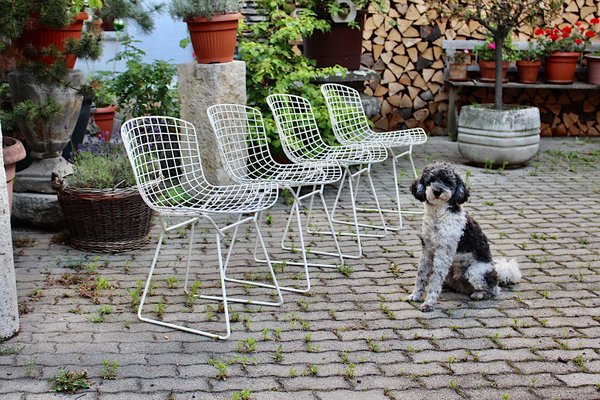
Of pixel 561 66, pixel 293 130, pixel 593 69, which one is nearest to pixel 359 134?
pixel 293 130

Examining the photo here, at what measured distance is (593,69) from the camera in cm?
809

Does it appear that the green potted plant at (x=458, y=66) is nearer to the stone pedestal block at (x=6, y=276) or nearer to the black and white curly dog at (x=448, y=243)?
the black and white curly dog at (x=448, y=243)

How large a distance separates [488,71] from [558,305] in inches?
185

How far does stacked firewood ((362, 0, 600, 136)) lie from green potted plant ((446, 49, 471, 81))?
0.86 feet

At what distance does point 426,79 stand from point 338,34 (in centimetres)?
204

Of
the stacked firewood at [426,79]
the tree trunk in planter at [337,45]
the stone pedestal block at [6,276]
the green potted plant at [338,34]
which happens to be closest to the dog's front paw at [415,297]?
the stone pedestal block at [6,276]

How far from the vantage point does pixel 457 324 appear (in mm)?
3617

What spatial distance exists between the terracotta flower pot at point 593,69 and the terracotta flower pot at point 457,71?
136 cm

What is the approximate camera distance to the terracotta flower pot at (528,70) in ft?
26.2

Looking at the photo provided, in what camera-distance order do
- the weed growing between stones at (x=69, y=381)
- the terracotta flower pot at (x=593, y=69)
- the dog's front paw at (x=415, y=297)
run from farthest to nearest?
the terracotta flower pot at (x=593, y=69)
the dog's front paw at (x=415, y=297)
the weed growing between stones at (x=69, y=381)

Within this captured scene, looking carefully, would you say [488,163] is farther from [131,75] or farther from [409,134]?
[131,75]

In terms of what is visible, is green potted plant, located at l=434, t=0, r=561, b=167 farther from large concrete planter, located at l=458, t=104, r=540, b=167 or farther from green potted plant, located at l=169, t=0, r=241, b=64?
green potted plant, located at l=169, t=0, r=241, b=64

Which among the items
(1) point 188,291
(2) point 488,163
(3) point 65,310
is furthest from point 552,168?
(3) point 65,310

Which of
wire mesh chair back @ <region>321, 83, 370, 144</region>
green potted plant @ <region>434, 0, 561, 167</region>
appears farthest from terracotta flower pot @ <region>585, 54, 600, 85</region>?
wire mesh chair back @ <region>321, 83, 370, 144</region>
